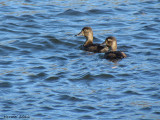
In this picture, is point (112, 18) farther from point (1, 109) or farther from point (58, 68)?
point (1, 109)

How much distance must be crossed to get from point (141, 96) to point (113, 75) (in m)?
1.54

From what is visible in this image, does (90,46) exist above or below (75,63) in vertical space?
above

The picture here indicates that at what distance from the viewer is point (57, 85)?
31.2ft

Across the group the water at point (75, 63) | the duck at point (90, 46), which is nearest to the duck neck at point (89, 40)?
the duck at point (90, 46)

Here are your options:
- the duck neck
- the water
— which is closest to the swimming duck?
the water

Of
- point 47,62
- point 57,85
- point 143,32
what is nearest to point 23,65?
point 47,62

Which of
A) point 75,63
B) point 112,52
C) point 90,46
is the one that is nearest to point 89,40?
point 90,46

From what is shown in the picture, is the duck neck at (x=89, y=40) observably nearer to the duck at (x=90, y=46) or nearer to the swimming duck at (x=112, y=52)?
the duck at (x=90, y=46)

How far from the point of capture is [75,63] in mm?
11344

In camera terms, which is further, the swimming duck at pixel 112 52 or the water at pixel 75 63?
the swimming duck at pixel 112 52

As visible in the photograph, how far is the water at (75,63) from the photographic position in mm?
8234

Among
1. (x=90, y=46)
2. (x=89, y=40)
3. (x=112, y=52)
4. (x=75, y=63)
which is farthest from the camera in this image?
(x=89, y=40)

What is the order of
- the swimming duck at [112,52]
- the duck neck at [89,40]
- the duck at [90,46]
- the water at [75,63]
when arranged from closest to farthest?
the water at [75,63]
the swimming duck at [112,52]
the duck at [90,46]
the duck neck at [89,40]

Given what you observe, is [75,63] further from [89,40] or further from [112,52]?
[89,40]
